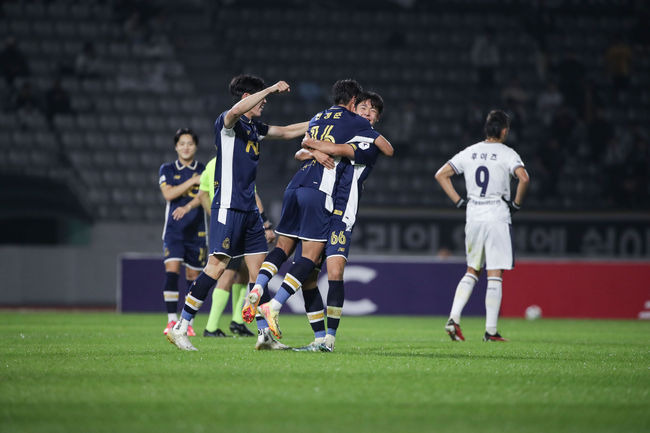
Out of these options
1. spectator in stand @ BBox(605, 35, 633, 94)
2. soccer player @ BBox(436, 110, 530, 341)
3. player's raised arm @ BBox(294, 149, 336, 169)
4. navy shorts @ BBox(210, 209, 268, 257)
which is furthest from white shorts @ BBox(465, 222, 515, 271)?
spectator in stand @ BBox(605, 35, 633, 94)

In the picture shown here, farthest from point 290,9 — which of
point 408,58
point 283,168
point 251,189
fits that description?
point 251,189

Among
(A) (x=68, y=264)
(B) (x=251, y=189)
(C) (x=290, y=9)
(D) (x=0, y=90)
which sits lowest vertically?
(A) (x=68, y=264)

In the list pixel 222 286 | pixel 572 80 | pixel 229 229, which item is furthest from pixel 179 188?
pixel 572 80

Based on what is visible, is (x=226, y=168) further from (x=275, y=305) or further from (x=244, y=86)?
(x=275, y=305)

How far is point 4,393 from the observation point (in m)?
4.55

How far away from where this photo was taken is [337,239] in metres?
6.96

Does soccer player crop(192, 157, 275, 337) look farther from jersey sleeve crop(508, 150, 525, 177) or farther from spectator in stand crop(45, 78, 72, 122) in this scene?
spectator in stand crop(45, 78, 72, 122)

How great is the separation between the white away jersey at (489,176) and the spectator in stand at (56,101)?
13.1 meters

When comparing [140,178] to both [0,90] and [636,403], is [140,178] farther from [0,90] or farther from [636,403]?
[636,403]

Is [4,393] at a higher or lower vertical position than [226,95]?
lower

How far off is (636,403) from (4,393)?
3.10m

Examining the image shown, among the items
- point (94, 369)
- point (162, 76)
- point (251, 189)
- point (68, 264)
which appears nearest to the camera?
point (94, 369)

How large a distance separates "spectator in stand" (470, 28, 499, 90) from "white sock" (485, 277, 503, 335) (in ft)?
42.7

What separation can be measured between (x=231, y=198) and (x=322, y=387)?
255cm
